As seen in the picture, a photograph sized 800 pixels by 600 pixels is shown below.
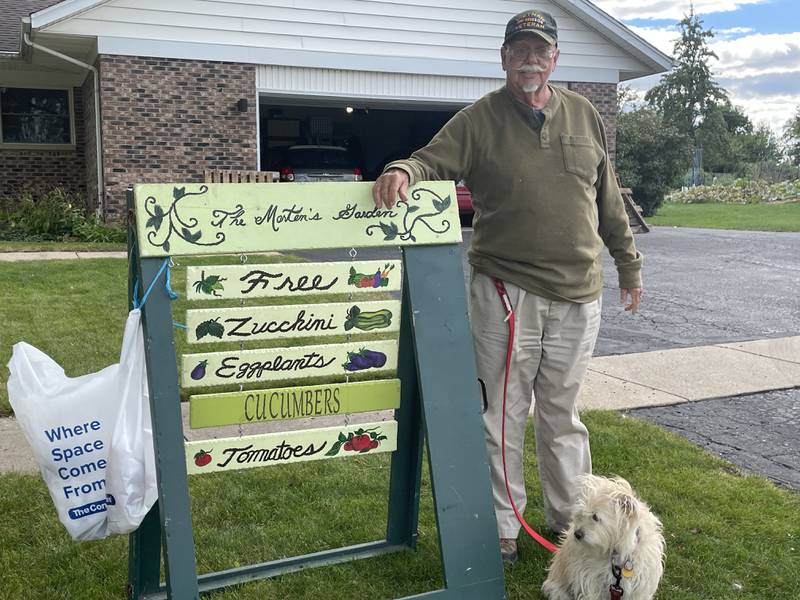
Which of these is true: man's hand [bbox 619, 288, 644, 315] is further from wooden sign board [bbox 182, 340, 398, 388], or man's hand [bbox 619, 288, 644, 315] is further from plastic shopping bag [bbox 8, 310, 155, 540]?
plastic shopping bag [bbox 8, 310, 155, 540]

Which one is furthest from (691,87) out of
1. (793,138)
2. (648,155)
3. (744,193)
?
(648,155)

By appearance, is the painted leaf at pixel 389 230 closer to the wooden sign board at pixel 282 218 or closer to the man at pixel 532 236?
the wooden sign board at pixel 282 218

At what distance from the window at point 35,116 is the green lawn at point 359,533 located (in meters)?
13.0

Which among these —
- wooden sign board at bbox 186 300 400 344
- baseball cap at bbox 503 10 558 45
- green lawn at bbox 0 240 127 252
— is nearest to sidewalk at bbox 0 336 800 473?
wooden sign board at bbox 186 300 400 344

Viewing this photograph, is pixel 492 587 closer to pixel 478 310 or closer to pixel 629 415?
pixel 478 310

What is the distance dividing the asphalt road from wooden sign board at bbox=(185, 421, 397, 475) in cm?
401

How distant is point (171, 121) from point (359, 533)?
1071cm

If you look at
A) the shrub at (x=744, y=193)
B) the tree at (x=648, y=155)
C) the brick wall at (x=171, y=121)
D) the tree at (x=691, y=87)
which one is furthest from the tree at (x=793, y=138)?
the brick wall at (x=171, y=121)

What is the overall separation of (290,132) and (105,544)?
18100 millimetres

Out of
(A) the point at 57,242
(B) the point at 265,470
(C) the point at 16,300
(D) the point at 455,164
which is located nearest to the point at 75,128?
(A) the point at 57,242

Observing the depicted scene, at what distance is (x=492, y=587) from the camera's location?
9.64 feet

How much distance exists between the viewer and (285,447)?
291cm

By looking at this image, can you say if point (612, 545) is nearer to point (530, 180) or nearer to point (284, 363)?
point (284, 363)

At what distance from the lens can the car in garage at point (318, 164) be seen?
49.9ft
